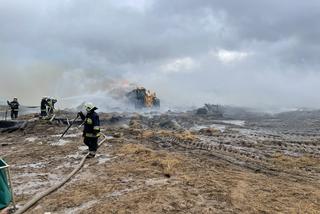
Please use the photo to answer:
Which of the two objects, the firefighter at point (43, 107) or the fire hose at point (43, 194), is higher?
the firefighter at point (43, 107)

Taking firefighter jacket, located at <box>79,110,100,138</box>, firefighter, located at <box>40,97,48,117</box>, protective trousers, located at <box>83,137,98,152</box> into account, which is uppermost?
firefighter, located at <box>40,97,48,117</box>

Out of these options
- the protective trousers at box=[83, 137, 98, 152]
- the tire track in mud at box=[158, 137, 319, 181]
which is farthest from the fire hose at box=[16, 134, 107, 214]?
the tire track in mud at box=[158, 137, 319, 181]

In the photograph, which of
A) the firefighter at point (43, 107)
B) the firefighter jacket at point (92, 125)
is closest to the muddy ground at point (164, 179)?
the firefighter jacket at point (92, 125)

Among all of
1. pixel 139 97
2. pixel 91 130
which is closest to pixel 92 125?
pixel 91 130

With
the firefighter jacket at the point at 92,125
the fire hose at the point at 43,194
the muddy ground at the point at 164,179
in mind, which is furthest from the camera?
the firefighter jacket at the point at 92,125

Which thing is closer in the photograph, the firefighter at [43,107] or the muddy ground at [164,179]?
the muddy ground at [164,179]

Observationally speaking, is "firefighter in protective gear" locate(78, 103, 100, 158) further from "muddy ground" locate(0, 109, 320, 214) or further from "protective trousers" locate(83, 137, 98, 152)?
"muddy ground" locate(0, 109, 320, 214)

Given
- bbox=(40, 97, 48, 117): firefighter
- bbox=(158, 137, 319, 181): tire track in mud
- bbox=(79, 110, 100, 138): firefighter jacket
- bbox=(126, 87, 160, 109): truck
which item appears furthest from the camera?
bbox=(126, 87, 160, 109): truck

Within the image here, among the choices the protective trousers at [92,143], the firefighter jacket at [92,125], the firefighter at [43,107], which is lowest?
the protective trousers at [92,143]

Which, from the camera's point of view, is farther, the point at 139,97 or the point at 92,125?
the point at 139,97

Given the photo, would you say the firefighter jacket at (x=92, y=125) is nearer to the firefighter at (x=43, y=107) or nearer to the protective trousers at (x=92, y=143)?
the protective trousers at (x=92, y=143)

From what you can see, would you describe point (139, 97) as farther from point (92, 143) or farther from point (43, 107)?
point (92, 143)

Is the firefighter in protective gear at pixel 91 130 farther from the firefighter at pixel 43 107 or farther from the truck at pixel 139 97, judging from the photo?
the truck at pixel 139 97

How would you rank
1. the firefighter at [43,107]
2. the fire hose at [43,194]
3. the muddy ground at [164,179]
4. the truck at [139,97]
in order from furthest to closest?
the truck at [139,97]
the firefighter at [43,107]
the muddy ground at [164,179]
the fire hose at [43,194]
